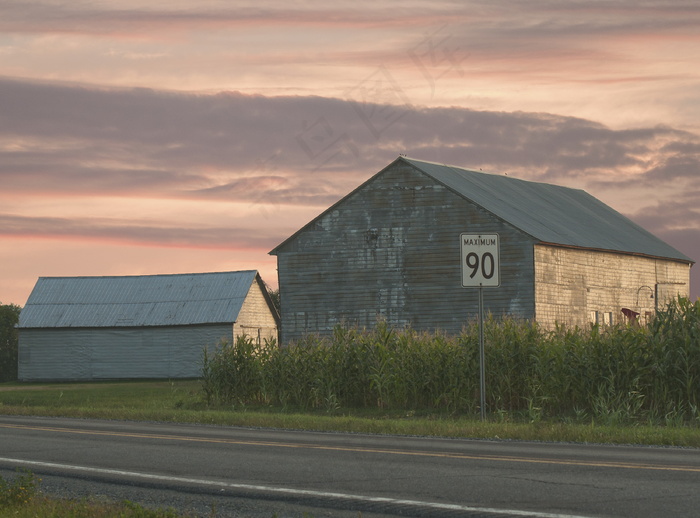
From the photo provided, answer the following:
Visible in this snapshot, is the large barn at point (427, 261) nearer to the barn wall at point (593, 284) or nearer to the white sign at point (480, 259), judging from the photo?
the barn wall at point (593, 284)

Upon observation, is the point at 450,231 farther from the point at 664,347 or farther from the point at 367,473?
the point at 367,473

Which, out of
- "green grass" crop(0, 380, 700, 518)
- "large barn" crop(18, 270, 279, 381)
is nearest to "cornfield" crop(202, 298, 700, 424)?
"green grass" crop(0, 380, 700, 518)

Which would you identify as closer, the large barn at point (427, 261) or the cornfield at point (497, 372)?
the cornfield at point (497, 372)

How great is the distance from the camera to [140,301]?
59.4 metres

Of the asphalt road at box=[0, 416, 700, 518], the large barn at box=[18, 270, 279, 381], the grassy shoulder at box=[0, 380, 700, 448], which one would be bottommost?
the grassy shoulder at box=[0, 380, 700, 448]

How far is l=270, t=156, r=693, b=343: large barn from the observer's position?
40.8m

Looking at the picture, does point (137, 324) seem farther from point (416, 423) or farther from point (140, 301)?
point (416, 423)

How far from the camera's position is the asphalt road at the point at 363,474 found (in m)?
9.13

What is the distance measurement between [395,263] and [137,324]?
21022mm

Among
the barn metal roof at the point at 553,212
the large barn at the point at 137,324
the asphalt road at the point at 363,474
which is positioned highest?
the barn metal roof at the point at 553,212

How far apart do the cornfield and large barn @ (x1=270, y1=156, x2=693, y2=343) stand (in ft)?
43.5

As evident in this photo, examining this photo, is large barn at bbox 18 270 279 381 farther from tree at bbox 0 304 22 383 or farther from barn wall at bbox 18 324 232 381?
tree at bbox 0 304 22 383

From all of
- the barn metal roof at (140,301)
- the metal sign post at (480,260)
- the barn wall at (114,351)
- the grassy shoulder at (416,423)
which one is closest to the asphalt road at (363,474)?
the grassy shoulder at (416,423)

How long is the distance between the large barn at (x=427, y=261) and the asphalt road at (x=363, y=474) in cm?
2457
